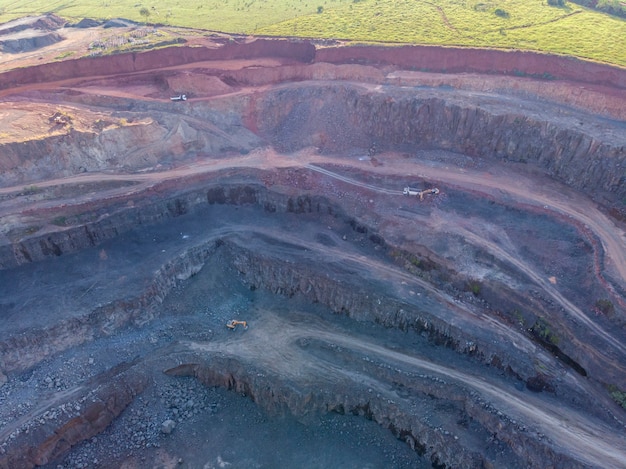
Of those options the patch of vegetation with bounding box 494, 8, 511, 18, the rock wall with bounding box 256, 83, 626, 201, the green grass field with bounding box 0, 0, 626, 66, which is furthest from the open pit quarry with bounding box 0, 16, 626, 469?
the patch of vegetation with bounding box 494, 8, 511, 18

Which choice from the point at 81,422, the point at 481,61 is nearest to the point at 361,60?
the point at 481,61

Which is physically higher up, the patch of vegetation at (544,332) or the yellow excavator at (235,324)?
the patch of vegetation at (544,332)

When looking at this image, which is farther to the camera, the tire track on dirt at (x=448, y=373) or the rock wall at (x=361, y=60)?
the rock wall at (x=361, y=60)

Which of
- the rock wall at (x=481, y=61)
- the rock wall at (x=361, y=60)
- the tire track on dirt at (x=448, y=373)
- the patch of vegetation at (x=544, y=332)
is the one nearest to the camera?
the tire track on dirt at (x=448, y=373)

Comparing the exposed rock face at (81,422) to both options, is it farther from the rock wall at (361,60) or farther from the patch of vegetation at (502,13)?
the patch of vegetation at (502,13)

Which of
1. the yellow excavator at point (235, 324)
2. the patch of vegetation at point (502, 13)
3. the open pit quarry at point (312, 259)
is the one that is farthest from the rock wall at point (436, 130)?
the patch of vegetation at point (502, 13)

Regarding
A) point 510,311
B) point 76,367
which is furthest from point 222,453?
point 510,311
